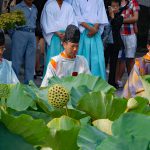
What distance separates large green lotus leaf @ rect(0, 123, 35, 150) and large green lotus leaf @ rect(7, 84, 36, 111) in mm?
643

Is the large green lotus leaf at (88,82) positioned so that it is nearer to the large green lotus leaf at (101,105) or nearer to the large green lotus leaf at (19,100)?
the large green lotus leaf at (19,100)

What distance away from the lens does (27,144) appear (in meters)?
1.62

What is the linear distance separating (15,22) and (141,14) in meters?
7.41

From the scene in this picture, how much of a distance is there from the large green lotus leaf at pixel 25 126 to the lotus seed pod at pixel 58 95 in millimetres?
237

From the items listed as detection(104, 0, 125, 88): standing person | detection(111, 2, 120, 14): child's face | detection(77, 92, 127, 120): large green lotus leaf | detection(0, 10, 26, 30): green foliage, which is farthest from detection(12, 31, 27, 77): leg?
detection(77, 92, 127, 120): large green lotus leaf

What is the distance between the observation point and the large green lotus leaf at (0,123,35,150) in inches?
62.5

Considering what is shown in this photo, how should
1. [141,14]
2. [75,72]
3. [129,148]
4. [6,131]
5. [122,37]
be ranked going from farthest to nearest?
1. [141,14]
2. [122,37]
3. [75,72]
4. [6,131]
5. [129,148]

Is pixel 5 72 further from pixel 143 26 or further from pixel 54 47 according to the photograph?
pixel 143 26

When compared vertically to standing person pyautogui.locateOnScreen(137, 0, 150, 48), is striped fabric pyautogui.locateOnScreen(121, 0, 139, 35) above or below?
above

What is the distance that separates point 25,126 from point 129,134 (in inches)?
11.1

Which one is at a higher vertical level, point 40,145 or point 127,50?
point 40,145

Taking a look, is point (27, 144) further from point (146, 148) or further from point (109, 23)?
point (109, 23)

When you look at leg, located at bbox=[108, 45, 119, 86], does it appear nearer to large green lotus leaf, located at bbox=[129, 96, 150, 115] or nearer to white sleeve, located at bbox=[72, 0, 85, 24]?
white sleeve, located at bbox=[72, 0, 85, 24]

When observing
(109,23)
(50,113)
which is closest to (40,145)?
(50,113)
